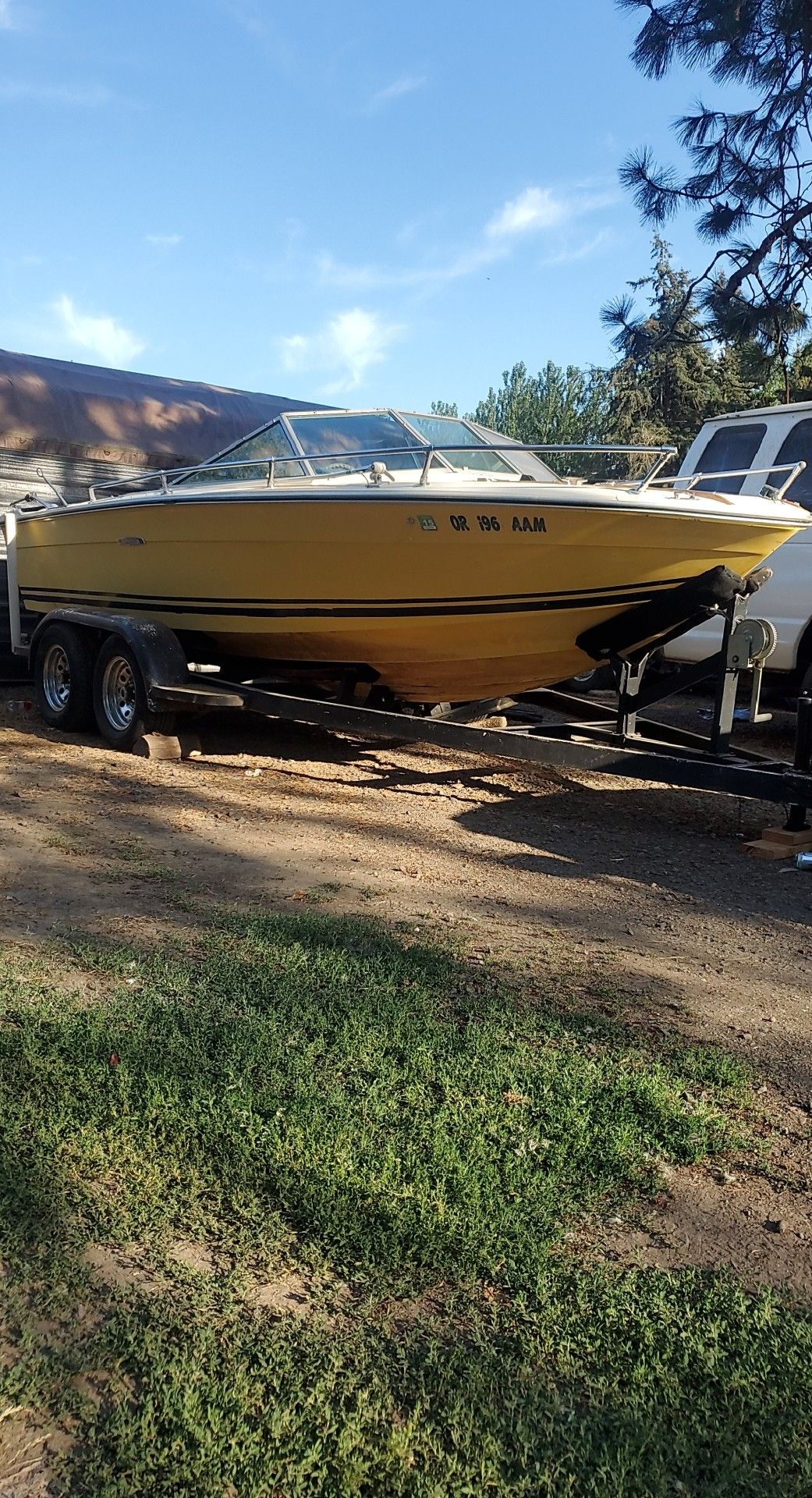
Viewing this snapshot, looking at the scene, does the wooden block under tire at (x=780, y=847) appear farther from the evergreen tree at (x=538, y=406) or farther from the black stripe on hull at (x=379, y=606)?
the evergreen tree at (x=538, y=406)

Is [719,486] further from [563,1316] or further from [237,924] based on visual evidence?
[563,1316]

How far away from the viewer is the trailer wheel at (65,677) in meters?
8.55

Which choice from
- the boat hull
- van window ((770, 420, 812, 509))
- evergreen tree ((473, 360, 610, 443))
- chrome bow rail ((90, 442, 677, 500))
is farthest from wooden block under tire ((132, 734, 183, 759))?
evergreen tree ((473, 360, 610, 443))

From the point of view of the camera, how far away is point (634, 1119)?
290 centimetres

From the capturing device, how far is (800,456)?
820 cm

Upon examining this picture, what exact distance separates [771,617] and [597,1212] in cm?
627

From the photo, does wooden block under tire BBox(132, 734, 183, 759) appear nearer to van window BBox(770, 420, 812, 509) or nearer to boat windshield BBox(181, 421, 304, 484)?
boat windshield BBox(181, 421, 304, 484)

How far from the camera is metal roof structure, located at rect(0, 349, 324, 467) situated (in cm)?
1125

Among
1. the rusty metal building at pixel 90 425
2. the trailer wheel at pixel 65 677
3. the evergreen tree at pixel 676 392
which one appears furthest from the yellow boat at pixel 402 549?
the evergreen tree at pixel 676 392

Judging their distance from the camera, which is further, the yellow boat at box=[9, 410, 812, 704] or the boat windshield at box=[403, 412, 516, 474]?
the boat windshield at box=[403, 412, 516, 474]

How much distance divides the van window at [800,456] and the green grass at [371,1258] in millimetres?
5605

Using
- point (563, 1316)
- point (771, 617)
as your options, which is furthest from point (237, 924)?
point (771, 617)

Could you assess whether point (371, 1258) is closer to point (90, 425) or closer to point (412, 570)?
point (412, 570)

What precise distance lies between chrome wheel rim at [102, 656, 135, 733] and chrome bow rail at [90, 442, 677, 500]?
4.21 feet
